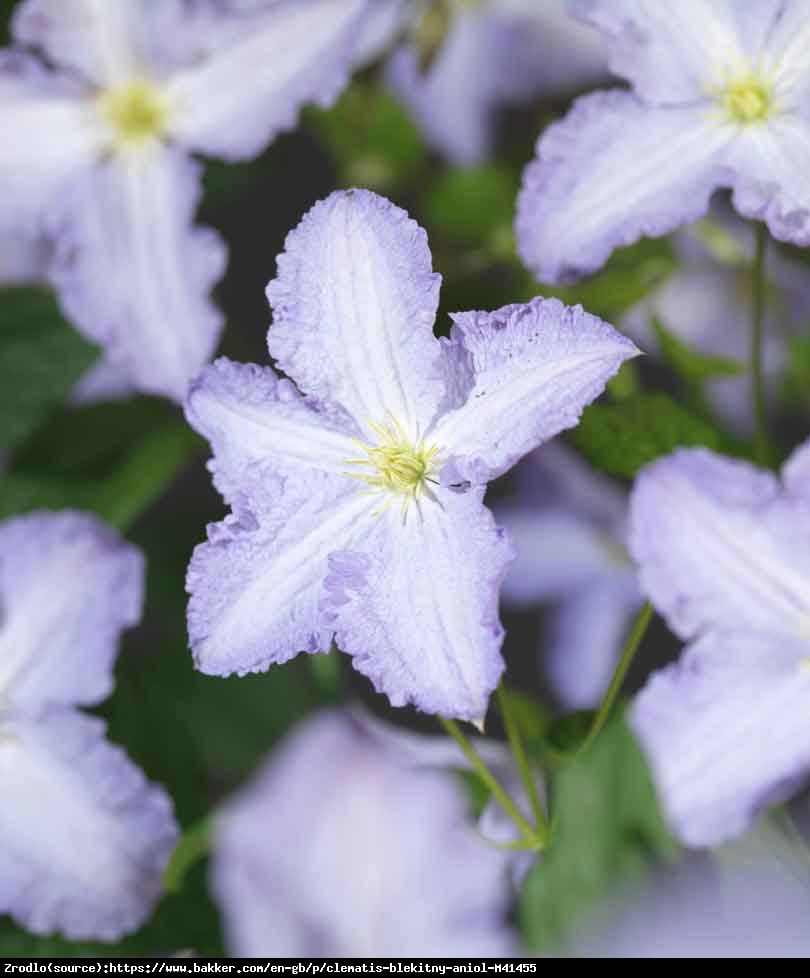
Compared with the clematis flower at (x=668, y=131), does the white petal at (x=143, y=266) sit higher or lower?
lower

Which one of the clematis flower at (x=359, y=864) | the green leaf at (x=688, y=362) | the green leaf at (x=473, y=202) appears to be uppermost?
the green leaf at (x=688, y=362)

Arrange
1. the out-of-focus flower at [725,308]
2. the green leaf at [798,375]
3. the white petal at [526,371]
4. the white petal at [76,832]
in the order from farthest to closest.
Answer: the out-of-focus flower at [725,308], the green leaf at [798,375], the white petal at [76,832], the white petal at [526,371]

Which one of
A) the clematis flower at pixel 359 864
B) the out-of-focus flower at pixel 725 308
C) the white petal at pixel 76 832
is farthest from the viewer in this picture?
the out-of-focus flower at pixel 725 308

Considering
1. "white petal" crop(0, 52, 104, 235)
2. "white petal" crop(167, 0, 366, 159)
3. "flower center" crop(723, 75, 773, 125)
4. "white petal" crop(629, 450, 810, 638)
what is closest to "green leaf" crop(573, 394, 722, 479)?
"white petal" crop(629, 450, 810, 638)

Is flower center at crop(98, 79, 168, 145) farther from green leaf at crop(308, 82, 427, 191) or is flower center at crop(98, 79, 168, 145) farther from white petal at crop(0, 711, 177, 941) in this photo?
white petal at crop(0, 711, 177, 941)

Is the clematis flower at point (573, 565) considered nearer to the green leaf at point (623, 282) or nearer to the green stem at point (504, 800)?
the green leaf at point (623, 282)

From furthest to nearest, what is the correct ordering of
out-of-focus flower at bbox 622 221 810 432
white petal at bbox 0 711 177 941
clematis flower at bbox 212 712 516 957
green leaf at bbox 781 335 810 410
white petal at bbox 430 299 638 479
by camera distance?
out-of-focus flower at bbox 622 221 810 432
green leaf at bbox 781 335 810 410
white petal at bbox 0 711 177 941
clematis flower at bbox 212 712 516 957
white petal at bbox 430 299 638 479

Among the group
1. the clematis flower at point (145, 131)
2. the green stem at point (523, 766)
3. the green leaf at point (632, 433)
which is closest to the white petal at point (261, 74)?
the clematis flower at point (145, 131)
